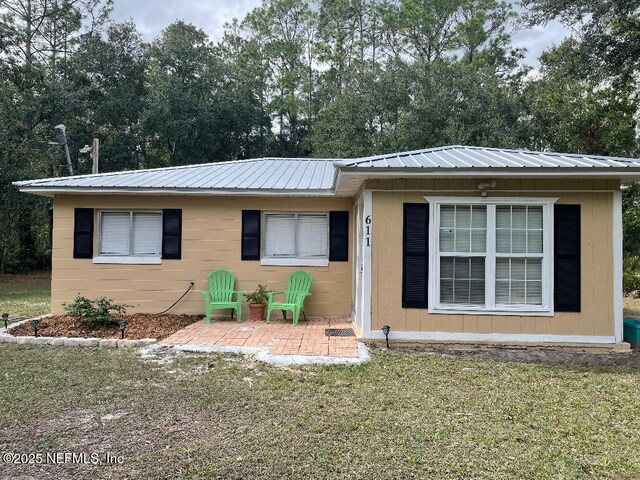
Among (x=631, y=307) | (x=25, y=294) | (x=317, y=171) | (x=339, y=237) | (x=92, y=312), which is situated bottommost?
(x=25, y=294)

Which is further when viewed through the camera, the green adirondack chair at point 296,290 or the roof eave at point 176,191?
the roof eave at point 176,191

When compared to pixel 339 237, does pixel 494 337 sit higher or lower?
lower

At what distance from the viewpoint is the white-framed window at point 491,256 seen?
620 cm

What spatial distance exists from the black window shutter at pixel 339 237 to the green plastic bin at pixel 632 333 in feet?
14.7

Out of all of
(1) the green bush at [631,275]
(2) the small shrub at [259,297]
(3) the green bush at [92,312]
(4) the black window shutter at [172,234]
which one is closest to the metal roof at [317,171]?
(4) the black window shutter at [172,234]

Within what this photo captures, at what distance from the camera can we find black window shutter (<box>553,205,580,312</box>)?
20.3 ft

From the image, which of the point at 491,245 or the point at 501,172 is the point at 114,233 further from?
the point at 501,172

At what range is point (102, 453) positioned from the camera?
314 centimetres

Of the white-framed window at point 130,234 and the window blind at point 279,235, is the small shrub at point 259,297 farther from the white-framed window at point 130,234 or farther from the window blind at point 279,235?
the white-framed window at point 130,234

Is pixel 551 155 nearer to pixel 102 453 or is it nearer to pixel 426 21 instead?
pixel 102 453

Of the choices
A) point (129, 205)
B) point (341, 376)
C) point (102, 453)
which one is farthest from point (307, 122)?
point (102, 453)

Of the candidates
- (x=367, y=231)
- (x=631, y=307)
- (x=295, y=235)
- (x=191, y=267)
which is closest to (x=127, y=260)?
(x=191, y=267)

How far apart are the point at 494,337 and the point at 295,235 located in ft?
13.1

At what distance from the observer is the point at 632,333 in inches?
256
